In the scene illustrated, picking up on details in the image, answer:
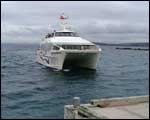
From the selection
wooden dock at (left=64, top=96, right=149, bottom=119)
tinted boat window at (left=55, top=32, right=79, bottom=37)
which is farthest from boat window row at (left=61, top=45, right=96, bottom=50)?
wooden dock at (left=64, top=96, right=149, bottom=119)

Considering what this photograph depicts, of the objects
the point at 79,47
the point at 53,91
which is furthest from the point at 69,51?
the point at 53,91

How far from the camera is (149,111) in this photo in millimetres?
11047

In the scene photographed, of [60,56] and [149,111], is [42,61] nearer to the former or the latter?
[60,56]

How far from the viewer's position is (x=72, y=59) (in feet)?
120

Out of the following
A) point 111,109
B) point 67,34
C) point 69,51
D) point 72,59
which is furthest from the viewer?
point 67,34

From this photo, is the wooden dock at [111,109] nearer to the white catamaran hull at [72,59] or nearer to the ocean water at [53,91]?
the ocean water at [53,91]

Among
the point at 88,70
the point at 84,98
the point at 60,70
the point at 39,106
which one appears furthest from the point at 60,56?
the point at 39,106

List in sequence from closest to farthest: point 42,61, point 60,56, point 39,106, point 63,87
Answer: point 39,106 < point 63,87 < point 60,56 < point 42,61

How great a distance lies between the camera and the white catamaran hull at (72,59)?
34.3 metres

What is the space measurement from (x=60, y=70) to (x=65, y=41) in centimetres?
312

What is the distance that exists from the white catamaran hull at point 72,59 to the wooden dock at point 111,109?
71.4ft

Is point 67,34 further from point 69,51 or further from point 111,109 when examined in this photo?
point 111,109

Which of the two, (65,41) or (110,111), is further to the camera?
(65,41)

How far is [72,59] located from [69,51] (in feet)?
9.32
